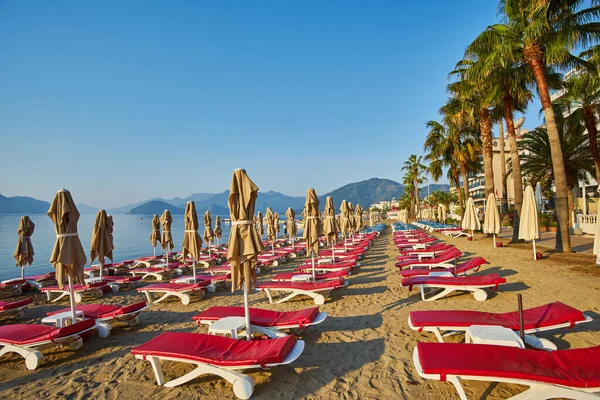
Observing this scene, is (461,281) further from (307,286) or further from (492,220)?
(492,220)

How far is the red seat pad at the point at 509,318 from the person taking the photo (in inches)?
177

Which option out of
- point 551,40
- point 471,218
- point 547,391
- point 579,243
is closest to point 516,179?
point 471,218

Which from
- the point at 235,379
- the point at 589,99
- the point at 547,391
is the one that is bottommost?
the point at 235,379

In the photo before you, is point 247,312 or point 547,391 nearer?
point 547,391

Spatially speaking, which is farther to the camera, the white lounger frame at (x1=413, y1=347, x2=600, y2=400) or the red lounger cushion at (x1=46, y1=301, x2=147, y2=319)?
the red lounger cushion at (x1=46, y1=301, x2=147, y2=319)

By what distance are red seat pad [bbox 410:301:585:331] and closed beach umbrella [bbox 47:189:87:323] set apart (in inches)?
236

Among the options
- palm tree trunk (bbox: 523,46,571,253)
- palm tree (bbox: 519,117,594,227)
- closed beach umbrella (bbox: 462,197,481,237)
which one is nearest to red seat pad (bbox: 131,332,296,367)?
palm tree trunk (bbox: 523,46,571,253)

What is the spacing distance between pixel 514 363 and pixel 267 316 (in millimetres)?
3696

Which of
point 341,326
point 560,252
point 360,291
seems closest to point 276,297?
point 360,291

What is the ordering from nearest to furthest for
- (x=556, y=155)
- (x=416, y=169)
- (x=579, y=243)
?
(x=556, y=155) < (x=579, y=243) < (x=416, y=169)

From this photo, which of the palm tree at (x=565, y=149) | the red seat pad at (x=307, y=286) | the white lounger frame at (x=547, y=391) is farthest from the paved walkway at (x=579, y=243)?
the white lounger frame at (x=547, y=391)

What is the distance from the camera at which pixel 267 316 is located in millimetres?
5766

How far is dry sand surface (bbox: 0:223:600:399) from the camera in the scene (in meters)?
3.98

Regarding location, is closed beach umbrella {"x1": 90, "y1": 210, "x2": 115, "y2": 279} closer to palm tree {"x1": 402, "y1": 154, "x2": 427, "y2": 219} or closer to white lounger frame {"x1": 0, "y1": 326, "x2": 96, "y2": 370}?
white lounger frame {"x1": 0, "y1": 326, "x2": 96, "y2": 370}
